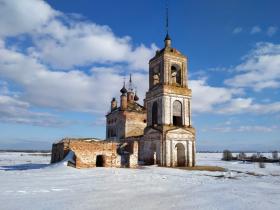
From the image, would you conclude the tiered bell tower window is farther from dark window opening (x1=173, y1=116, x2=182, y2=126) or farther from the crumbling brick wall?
the crumbling brick wall

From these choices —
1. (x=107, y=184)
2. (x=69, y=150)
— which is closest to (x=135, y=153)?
(x=69, y=150)

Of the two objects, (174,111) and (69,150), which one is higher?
(174,111)

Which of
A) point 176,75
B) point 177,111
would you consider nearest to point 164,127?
point 177,111

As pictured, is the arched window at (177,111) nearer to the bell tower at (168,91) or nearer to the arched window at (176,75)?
the bell tower at (168,91)

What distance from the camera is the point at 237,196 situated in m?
10.0

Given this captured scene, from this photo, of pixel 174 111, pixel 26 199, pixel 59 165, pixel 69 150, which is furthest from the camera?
pixel 174 111

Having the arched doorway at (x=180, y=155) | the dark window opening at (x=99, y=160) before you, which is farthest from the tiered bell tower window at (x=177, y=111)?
the dark window opening at (x=99, y=160)

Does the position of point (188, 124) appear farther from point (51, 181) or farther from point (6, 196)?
point (6, 196)

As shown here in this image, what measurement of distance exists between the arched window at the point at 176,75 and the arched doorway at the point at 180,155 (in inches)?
244

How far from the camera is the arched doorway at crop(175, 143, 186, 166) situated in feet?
82.7

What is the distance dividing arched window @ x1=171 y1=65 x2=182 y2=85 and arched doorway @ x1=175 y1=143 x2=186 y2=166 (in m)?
6.20

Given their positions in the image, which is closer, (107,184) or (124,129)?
(107,184)

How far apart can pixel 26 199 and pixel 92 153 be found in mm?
10722

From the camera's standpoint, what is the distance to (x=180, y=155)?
2553cm
